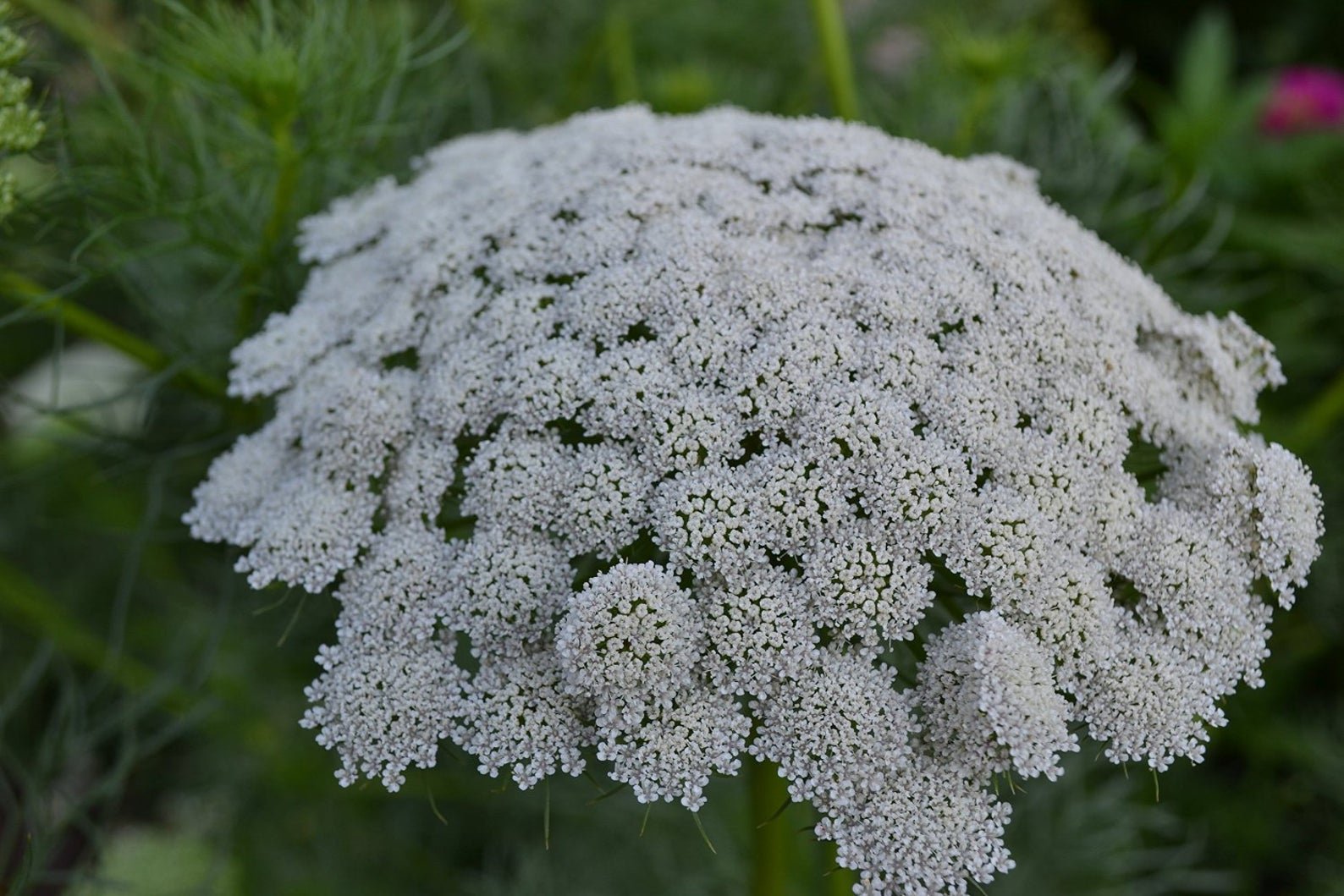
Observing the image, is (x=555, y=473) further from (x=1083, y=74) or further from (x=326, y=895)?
(x=1083, y=74)

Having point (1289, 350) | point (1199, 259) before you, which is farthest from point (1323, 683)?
point (1199, 259)

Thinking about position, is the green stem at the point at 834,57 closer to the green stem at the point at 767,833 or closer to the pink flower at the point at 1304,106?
the green stem at the point at 767,833

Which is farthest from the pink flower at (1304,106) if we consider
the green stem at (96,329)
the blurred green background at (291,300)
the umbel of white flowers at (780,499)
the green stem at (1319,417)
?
the green stem at (96,329)

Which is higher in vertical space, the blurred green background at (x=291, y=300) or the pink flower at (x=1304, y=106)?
the pink flower at (x=1304, y=106)

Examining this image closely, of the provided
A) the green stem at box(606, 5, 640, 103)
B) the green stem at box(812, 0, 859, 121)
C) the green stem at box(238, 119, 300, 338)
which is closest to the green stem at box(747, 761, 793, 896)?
the green stem at box(238, 119, 300, 338)

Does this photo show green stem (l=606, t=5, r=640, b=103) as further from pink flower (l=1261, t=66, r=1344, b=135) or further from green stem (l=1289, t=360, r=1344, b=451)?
pink flower (l=1261, t=66, r=1344, b=135)

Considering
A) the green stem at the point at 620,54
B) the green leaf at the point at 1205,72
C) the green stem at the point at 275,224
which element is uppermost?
the green stem at the point at 620,54
